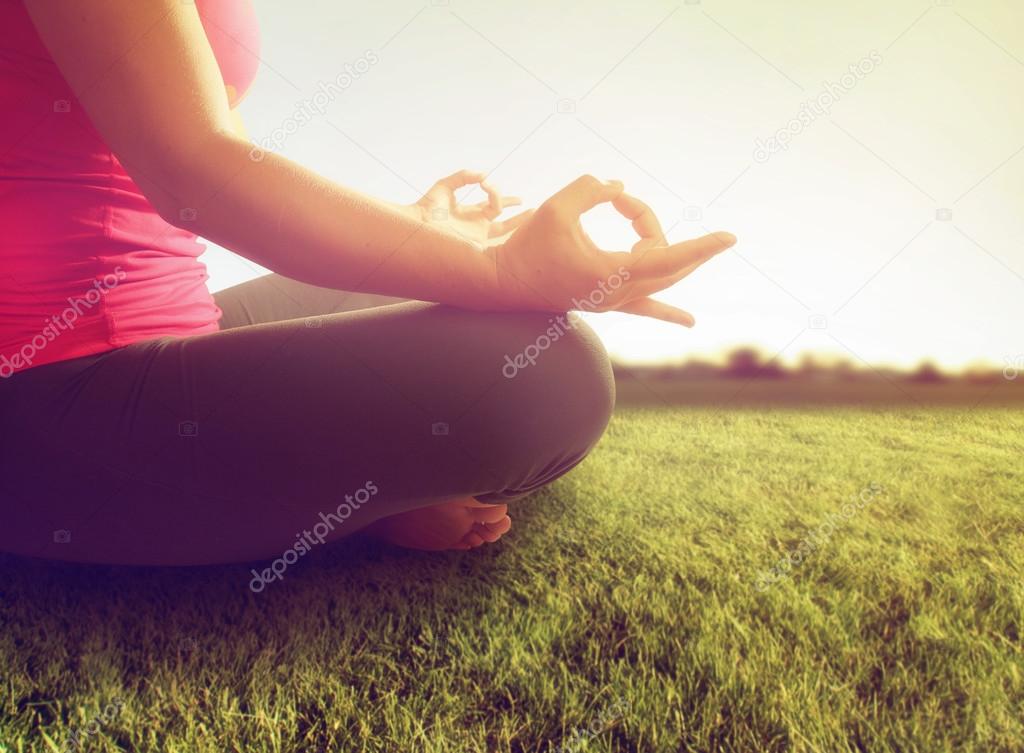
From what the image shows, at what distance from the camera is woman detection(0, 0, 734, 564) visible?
75 centimetres

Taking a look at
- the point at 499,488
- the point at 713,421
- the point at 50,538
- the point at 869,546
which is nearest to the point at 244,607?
the point at 50,538

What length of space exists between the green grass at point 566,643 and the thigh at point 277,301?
58 cm

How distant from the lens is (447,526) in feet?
4.08

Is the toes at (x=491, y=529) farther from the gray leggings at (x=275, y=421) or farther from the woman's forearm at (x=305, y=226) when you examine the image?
the woman's forearm at (x=305, y=226)

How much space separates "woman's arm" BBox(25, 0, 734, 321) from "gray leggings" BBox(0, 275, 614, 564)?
0.32 ft

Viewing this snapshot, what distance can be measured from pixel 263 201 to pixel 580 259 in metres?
0.38

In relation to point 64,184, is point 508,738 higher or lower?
lower

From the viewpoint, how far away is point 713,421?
3029mm

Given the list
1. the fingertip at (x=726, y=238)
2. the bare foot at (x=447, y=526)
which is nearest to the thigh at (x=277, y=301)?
the bare foot at (x=447, y=526)

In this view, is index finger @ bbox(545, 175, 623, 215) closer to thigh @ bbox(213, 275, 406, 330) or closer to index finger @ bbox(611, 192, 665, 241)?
index finger @ bbox(611, 192, 665, 241)

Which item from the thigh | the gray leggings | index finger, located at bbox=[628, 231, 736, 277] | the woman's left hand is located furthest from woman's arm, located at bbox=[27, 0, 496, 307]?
the thigh

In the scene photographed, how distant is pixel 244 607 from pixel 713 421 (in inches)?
95.5

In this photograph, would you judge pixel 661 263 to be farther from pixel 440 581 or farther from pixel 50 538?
pixel 50 538

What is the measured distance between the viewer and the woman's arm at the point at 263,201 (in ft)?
2.28
